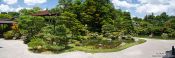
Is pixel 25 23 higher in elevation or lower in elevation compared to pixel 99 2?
lower

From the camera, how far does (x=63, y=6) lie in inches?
1480

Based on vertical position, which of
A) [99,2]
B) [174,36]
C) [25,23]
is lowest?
[174,36]

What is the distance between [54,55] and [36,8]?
5214cm

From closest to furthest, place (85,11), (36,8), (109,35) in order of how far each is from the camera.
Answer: (109,35) < (85,11) < (36,8)

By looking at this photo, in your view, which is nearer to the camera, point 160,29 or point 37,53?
point 37,53

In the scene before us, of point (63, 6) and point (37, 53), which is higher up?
point (63, 6)

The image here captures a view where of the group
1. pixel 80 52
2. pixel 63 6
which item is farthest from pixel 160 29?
pixel 80 52

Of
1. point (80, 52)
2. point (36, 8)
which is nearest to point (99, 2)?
point (80, 52)

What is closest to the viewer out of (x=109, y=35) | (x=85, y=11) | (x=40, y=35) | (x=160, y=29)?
(x=40, y=35)

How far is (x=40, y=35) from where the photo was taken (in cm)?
2917

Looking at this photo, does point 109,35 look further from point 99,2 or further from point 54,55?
point 54,55

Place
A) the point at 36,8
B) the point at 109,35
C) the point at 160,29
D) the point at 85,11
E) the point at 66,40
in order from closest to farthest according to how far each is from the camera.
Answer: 1. the point at 66,40
2. the point at 109,35
3. the point at 85,11
4. the point at 160,29
5. the point at 36,8

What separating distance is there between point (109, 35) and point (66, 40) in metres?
10.8

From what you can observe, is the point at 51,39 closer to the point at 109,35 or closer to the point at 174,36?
the point at 109,35
